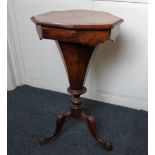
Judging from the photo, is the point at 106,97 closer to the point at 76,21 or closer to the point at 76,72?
the point at 76,72

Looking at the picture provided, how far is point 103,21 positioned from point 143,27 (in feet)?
1.99

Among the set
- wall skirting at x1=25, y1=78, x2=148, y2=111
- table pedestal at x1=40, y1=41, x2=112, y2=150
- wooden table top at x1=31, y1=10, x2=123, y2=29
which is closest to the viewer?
wooden table top at x1=31, y1=10, x2=123, y2=29

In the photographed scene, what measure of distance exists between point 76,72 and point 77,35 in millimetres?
303

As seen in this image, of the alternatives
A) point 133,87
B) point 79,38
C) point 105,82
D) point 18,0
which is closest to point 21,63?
point 18,0

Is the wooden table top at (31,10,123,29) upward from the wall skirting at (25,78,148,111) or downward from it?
upward

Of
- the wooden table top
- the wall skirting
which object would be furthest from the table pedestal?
the wall skirting

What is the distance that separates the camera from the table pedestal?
1.29m

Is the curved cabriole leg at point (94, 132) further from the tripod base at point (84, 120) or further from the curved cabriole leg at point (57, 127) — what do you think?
the curved cabriole leg at point (57, 127)

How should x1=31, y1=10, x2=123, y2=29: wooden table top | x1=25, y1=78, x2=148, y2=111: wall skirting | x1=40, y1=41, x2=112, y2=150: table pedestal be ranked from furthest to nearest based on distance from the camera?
x1=25, y1=78, x2=148, y2=111: wall skirting → x1=40, y1=41, x2=112, y2=150: table pedestal → x1=31, y1=10, x2=123, y2=29: wooden table top

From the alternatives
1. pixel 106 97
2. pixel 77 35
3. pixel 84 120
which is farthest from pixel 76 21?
pixel 106 97

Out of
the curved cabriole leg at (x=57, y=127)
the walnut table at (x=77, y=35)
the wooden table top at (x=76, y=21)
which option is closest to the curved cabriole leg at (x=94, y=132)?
the walnut table at (x=77, y=35)

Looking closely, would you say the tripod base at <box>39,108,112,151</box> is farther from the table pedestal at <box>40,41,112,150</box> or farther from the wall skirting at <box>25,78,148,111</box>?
the wall skirting at <box>25,78,148,111</box>

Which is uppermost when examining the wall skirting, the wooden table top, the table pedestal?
the wooden table top

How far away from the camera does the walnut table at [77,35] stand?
44.3 inches
